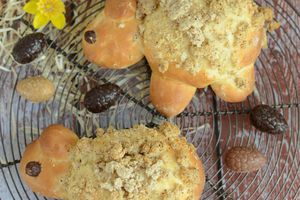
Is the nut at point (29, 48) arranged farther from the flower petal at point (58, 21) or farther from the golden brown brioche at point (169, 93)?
the golden brown brioche at point (169, 93)

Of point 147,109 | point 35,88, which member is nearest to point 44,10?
A: point 35,88

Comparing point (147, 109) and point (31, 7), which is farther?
point (147, 109)

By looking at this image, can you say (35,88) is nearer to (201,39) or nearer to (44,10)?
(44,10)

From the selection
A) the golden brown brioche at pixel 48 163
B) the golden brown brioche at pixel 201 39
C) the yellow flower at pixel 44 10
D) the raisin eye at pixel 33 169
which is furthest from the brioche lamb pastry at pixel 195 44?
the raisin eye at pixel 33 169

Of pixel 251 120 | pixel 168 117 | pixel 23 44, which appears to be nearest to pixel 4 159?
pixel 23 44

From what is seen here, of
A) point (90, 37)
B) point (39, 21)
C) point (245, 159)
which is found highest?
point (39, 21)

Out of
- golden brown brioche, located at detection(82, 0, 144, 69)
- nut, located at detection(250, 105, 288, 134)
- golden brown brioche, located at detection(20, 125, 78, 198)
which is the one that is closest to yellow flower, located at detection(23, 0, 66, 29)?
golden brown brioche, located at detection(82, 0, 144, 69)

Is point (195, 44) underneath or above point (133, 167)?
above

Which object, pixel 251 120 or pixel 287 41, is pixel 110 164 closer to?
pixel 251 120
